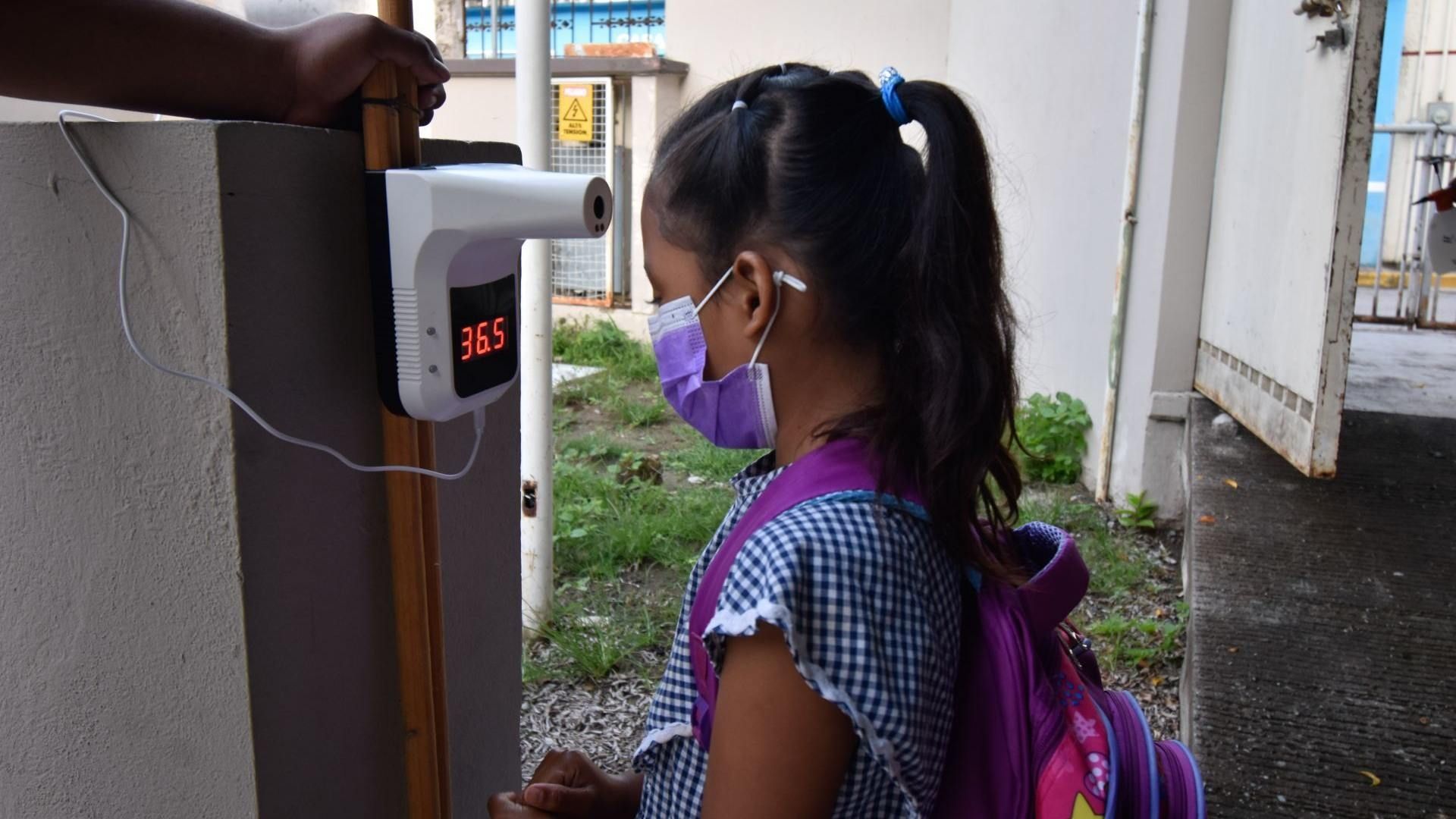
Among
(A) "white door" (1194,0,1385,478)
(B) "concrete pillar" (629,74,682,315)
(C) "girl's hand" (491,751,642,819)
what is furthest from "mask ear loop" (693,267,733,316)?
(B) "concrete pillar" (629,74,682,315)

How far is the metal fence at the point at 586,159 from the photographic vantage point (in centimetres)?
752

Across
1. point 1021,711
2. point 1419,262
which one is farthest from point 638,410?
point 1021,711

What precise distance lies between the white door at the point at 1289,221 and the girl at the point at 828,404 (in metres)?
1.92

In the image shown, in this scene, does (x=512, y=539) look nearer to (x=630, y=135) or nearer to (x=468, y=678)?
(x=468, y=678)

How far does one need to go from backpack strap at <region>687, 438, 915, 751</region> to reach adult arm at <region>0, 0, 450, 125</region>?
1.76ft

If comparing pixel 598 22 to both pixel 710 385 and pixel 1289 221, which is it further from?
pixel 710 385

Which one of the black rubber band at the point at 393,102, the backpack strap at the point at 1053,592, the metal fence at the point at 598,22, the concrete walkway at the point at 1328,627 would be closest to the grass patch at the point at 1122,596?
the concrete walkway at the point at 1328,627

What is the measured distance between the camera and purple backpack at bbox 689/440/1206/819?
103 cm

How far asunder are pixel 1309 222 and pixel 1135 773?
7.52 feet

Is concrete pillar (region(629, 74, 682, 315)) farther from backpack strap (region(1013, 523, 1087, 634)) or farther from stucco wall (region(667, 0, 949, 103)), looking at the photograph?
backpack strap (region(1013, 523, 1087, 634))

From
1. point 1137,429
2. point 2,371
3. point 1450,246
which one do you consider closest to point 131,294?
point 2,371

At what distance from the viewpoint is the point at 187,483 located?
3.47 feet

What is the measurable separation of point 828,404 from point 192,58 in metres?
0.68

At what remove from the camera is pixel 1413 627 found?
2.50m
